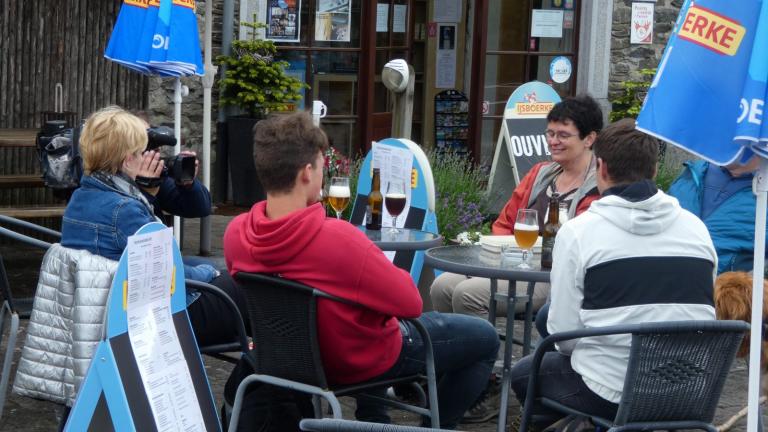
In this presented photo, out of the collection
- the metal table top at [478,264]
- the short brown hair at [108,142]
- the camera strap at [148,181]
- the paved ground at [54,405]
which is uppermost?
the short brown hair at [108,142]

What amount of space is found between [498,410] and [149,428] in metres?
2.00

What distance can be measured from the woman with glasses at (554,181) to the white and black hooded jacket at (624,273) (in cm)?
133

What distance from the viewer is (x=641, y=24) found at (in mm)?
11523

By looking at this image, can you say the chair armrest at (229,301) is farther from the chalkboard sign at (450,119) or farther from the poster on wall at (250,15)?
the chalkboard sign at (450,119)

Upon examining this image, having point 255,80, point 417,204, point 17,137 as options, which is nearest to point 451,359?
point 417,204

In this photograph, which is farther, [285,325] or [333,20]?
[333,20]

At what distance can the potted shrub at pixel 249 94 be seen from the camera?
9570 mm

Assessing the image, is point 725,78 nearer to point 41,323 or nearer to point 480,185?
point 41,323

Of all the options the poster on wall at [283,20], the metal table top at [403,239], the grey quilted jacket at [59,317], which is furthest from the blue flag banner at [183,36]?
the poster on wall at [283,20]

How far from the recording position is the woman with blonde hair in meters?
4.06

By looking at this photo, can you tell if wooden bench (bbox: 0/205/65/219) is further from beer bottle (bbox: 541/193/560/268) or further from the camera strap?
beer bottle (bbox: 541/193/560/268)

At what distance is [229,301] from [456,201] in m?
3.72

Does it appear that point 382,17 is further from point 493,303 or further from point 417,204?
point 493,303

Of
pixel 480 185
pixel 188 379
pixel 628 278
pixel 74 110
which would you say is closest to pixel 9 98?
pixel 74 110
